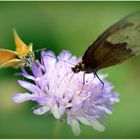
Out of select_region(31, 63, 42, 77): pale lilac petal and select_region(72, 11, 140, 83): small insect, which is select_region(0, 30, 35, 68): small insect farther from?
select_region(72, 11, 140, 83): small insect

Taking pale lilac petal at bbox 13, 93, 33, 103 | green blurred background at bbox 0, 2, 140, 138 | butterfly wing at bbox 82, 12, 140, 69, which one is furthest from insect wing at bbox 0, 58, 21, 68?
green blurred background at bbox 0, 2, 140, 138

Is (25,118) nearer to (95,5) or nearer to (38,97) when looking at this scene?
(38,97)

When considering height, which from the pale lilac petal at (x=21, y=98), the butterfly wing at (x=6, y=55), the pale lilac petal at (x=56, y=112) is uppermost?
the butterfly wing at (x=6, y=55)

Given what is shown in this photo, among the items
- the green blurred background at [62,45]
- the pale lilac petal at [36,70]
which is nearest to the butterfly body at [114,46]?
the pale lilac petal at [36,70]

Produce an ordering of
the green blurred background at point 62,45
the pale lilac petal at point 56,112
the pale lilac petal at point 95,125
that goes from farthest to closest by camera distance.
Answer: the green blurred background at point 62,45 → the pale lilac petal at point 95,125 → the pale lilac petal at point 56,112

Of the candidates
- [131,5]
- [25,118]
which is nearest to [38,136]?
[25,118]

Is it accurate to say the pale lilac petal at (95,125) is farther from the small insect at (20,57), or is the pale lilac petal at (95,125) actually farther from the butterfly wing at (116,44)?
the small insect at (20,57)

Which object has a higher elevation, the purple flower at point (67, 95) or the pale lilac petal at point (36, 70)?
the pale lilac petal at point (36, 70)
